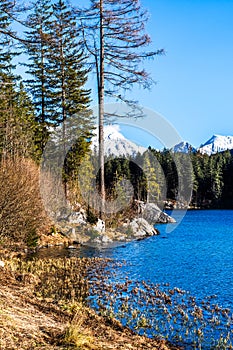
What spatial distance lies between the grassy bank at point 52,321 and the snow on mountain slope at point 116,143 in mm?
7251

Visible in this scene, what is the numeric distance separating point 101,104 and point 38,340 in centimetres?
1460

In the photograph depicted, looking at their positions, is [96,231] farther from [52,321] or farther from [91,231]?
[52,321]

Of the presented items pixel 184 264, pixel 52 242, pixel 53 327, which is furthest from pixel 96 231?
pixel 53 327

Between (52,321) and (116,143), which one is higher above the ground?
(116,143)

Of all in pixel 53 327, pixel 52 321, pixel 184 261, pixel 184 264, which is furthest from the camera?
pixel 184 261

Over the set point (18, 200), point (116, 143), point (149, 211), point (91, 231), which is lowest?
point (91, 231)

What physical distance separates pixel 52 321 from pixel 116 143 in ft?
42.0

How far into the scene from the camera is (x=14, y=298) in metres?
7.39

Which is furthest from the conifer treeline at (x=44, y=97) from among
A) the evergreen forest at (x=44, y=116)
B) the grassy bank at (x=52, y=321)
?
the grassy bank at (x=52, y=321)

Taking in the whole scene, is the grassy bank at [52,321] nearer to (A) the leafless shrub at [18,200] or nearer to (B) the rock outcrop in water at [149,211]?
(A) the leafless shrub at [18,200]

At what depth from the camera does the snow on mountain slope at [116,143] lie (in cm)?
1697

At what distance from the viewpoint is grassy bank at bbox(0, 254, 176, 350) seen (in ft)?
17.8

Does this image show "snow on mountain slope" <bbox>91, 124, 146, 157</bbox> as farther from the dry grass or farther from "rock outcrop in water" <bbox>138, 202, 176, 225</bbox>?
the dry grass

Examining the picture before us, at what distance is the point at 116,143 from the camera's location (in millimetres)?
18750
